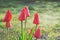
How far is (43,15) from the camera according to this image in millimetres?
7766

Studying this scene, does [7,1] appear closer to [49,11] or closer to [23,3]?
[23,3]

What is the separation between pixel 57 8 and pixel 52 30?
7.83 feet

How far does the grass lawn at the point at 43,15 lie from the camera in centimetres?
618

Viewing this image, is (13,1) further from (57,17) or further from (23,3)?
(57,17)

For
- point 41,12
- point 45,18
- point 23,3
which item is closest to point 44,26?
point 45,18

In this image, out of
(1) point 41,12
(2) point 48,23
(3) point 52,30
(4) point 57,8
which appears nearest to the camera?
(3) point 52,30

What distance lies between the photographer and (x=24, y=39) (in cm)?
257

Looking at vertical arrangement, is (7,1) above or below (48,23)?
above

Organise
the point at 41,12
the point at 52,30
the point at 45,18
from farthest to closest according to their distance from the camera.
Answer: the point at 41,12
the point at 45,18
the point at 52,30

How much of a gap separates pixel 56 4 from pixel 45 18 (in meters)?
1.72

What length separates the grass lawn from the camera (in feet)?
20.3

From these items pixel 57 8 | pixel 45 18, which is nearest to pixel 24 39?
pixel 45 18

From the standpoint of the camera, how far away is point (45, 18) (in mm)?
7480

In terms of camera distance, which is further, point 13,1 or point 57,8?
point 13,1
